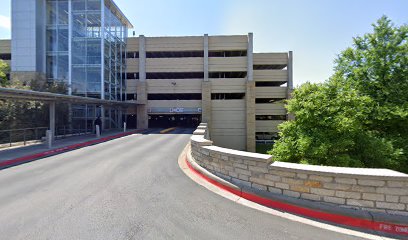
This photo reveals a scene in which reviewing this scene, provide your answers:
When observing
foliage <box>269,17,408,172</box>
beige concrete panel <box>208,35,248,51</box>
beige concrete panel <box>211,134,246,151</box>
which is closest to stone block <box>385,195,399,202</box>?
foliage <box>269,17,408,172</box>

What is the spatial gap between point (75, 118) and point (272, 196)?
82.4 feet

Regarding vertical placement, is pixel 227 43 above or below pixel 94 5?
below

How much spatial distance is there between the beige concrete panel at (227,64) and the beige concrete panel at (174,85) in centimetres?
360

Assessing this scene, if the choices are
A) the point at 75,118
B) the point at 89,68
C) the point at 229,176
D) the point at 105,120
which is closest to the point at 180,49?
the point at 89,68

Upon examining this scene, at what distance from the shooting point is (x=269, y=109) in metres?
35.2

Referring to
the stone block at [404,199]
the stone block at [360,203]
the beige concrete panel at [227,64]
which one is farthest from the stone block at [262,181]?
the beige concrete panel at [227,64]

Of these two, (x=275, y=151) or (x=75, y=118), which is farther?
(x=75, y=118)

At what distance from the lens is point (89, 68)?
2525 centimetres

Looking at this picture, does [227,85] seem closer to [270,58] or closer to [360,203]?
[270,58]

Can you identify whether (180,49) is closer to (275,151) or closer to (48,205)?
(275,151)

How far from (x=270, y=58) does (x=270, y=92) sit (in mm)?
6872

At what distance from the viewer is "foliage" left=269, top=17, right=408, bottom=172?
9.61 meters

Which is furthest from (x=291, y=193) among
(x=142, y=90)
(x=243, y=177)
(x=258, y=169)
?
(x=142, y=90)

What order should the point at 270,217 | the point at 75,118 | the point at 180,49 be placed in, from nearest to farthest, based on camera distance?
the point at 270,217, the point at 75,118, the point at 180,49
